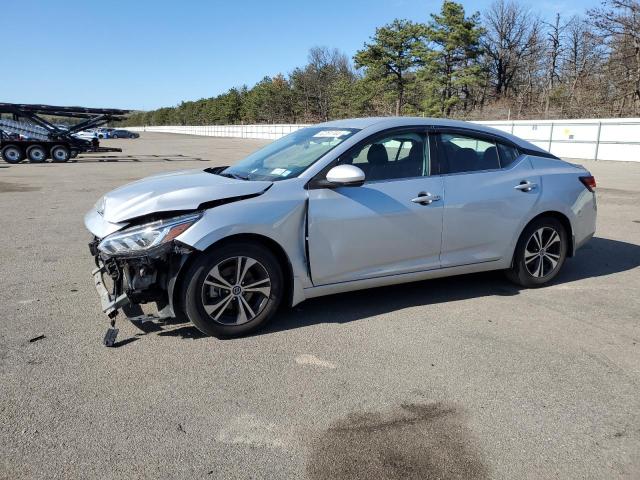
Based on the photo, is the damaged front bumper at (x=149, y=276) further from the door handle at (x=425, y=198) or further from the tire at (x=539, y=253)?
the tire at (x=539, y=253)

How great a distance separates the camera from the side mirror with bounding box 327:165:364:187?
13.1 feet

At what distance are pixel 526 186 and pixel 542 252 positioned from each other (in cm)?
71

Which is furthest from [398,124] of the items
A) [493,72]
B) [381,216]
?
[493,72]

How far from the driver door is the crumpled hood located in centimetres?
58

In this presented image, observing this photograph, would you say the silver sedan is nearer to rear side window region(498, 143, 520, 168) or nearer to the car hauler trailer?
rear side window region(498, 143, 520, 168)

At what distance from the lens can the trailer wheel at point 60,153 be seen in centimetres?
2436

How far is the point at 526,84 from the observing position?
51.5 m

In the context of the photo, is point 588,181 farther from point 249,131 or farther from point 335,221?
point 249,131

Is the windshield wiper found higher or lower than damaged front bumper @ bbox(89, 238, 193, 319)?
higher

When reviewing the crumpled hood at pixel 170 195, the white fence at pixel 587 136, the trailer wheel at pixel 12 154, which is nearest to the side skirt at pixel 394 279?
the crumpled hood at pixel 170 195

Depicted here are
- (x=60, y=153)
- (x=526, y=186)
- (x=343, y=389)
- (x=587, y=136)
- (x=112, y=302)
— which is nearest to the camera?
(x=343, y=389)

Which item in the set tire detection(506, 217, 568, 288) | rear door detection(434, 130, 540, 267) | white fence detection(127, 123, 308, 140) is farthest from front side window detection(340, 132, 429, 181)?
white fence detection(127, 123, 308, 140)

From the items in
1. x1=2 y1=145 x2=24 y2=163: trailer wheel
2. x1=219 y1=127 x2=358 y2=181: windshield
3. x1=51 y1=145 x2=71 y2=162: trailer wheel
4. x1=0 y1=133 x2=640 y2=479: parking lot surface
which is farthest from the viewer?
x1=51 y1=145 x2=71 y2=162: trailer wheel

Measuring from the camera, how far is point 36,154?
78.4 ft
